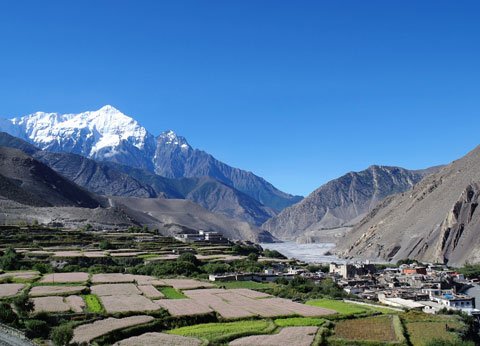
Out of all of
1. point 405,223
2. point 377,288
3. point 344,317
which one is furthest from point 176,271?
point 405,223

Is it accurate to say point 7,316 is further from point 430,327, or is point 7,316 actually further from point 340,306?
point 430,327

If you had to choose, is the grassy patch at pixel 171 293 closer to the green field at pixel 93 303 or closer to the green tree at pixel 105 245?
the green field at pixel 93 303

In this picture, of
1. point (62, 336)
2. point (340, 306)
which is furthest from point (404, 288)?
point (62, 336)

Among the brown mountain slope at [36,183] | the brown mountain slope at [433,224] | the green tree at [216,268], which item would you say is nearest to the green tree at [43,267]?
the green tree at [216,268]

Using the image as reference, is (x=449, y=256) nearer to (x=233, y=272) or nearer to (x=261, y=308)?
(x=233, y=272)

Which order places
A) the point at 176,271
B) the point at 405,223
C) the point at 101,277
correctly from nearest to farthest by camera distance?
1. the point at 101,277
2. the point at 176,271
3. the point at 405,223
